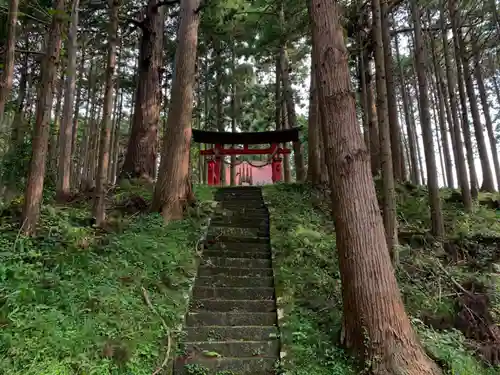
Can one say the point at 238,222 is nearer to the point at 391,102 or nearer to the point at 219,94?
the point at 391,102

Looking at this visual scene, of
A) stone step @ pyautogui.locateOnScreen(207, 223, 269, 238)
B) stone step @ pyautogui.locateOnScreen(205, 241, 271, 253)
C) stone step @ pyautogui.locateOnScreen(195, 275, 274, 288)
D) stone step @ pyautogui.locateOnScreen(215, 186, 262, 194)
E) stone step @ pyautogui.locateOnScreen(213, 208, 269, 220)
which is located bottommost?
stone step @ pyautogui.locateOnScreen(195, 275, 274, 288)

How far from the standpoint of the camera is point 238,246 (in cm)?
666

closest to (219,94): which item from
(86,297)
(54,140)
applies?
(54,140)

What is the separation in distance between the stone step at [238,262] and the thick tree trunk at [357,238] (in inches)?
93.5

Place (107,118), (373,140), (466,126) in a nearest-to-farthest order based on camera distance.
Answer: (107,118)
(466,126)
(373,140)

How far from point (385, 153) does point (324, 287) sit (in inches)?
93.6

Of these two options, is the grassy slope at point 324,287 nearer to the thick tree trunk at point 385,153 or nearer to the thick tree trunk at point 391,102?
the thick tree trunk at point 385,153

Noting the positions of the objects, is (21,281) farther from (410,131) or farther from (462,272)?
(410,131)

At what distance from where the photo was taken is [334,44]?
13.9ft

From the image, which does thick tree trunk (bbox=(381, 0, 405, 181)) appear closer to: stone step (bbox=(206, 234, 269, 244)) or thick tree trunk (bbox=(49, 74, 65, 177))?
stone step (bbox=(206, 234, 269, 244))

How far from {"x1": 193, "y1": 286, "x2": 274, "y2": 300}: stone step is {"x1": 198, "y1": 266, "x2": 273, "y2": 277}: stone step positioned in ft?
1.42

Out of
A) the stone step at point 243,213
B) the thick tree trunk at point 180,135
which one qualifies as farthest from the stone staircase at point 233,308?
the thick tree trunk at point 180,135

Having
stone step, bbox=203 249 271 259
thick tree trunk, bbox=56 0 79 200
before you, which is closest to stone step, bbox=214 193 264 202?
stone step, bbox=203 249 271 259

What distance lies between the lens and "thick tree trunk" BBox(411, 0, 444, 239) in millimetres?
7609
